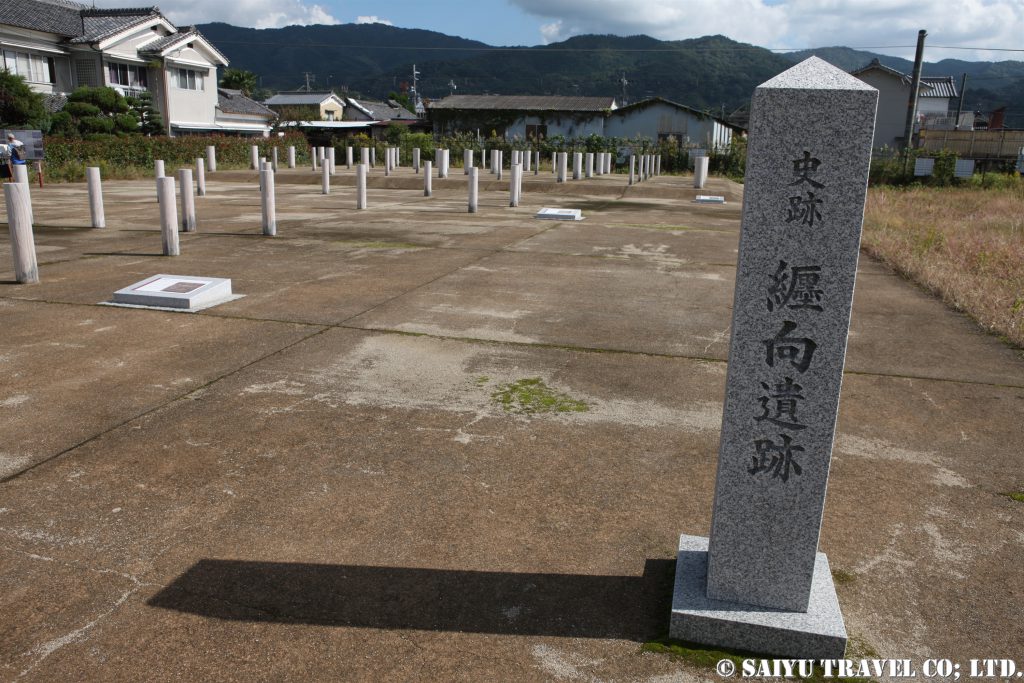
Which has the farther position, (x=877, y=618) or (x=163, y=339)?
(x=163, y=339)

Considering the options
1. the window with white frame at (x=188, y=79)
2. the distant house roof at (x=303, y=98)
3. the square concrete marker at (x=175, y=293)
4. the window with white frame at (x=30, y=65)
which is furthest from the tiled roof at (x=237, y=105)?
the square concrete marker at (x=175, y=293)

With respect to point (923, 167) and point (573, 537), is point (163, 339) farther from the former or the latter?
point (923, 167)

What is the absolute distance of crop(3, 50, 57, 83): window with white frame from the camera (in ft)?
122

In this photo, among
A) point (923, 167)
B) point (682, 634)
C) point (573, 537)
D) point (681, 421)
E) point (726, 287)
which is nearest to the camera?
point (682, 634)

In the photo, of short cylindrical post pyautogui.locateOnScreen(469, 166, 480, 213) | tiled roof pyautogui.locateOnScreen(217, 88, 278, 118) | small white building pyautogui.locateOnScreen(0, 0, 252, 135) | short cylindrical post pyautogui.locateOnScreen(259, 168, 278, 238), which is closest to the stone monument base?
short cylindrical post pyautogui.locateOnScreen(259, 168, 278, 238)

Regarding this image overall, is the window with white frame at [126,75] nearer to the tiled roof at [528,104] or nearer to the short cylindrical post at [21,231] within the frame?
the tiled roof at [528,104]

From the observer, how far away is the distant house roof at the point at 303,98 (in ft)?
249

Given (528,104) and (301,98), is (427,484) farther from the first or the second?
(301,98)

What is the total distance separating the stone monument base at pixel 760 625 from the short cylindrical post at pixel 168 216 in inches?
337

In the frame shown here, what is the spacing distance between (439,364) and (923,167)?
33.7 m

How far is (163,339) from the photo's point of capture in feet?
21.0

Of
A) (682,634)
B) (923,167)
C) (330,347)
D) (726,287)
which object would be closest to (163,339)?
(330,347)

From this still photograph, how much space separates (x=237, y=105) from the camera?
56.5m

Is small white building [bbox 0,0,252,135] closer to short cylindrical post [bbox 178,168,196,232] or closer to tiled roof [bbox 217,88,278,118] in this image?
tiled roof [bbox 217,88,278,118]
